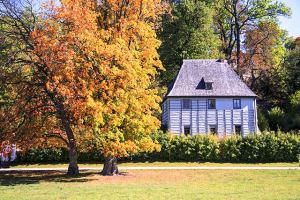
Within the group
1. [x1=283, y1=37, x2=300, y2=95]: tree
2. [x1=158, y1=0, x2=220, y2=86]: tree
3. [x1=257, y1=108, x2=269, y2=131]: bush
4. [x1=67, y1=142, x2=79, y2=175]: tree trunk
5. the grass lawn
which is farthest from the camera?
[x1=283, y1=37, x2=300, y2=95]: tree

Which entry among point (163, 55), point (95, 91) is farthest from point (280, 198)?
point (163, 55)

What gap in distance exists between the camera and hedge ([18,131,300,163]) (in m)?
32.3

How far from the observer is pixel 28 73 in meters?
22.8

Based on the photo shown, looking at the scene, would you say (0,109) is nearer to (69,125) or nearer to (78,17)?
(69,125)

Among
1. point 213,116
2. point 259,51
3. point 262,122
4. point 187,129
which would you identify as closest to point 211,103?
point 213,116

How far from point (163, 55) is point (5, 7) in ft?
97.6

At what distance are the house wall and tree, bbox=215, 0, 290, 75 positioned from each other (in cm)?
1456

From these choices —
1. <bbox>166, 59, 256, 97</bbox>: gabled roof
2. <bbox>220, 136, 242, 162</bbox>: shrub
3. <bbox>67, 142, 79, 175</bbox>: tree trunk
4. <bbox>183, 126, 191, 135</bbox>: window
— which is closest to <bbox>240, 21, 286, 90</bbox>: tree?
<bbox>166, 59, 256, 97</bbox>: gabled roof

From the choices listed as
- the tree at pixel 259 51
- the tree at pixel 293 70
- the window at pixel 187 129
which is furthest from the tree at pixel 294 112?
the window at pixel 187 129

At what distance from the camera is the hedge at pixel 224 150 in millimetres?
32344

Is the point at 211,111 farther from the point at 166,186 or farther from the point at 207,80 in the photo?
the point at 166,186

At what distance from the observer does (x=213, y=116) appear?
4278 centimetres

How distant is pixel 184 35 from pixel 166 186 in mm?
34156

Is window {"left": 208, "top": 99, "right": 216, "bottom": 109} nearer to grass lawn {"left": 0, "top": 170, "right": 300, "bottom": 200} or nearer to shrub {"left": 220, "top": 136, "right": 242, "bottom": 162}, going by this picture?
shrub {"left": 220, "top": 136, "right": 242, "bottom": 162}
